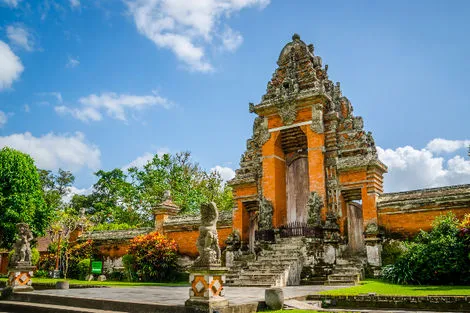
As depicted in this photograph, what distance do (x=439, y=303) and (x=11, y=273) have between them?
12.5 meters

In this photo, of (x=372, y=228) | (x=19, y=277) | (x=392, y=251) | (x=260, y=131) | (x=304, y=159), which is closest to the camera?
(x=19, y=277)

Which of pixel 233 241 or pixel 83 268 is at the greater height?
pixel 233 241

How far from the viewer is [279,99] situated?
1867cm

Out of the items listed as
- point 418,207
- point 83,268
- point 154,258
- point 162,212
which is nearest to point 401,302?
point 418,207

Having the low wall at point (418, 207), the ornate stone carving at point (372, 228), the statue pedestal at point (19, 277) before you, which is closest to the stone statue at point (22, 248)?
the statue pedestal at point (19, 277)

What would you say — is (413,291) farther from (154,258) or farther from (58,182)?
(58,182)

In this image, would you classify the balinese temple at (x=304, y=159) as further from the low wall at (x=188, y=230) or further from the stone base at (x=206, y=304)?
the stone base at (x=206, y=304)

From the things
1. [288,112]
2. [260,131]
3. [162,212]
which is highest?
[288,112]

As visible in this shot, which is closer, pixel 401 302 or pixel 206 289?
pixel 206 289

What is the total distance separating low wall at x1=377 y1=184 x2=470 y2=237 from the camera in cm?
1410

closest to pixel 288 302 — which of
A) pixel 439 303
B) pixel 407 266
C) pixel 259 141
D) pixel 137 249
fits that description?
pixel 439 303

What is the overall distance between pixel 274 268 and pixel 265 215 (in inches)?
132

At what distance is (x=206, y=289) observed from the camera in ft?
26.7

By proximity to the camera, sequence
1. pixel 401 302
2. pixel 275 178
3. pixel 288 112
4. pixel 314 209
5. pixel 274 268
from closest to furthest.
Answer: pixel 401 302 → pixel 274 268 → pixel 314 209 → pixel 275 178 → pixel 288 112
